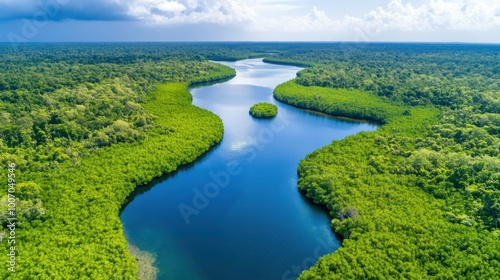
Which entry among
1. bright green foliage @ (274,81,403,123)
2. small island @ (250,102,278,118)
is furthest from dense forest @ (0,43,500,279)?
small island @ (250,102,278,118)

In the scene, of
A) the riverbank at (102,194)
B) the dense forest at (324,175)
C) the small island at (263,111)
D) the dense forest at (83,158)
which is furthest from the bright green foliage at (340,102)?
the riverbank at (102,194)

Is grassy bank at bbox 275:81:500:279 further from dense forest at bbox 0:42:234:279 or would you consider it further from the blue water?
dense forest at bbox 0:42:234:279

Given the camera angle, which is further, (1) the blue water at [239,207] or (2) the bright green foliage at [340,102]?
(2) the bright green foliage at [340,102]

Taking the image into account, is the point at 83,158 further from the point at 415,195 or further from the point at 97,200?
the point at 415,195

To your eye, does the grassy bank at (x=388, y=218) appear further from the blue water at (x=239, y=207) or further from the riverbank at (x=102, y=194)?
the riverbank at (x=102, y=194)

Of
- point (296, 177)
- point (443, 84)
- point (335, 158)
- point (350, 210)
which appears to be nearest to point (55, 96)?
point (296, 177)
